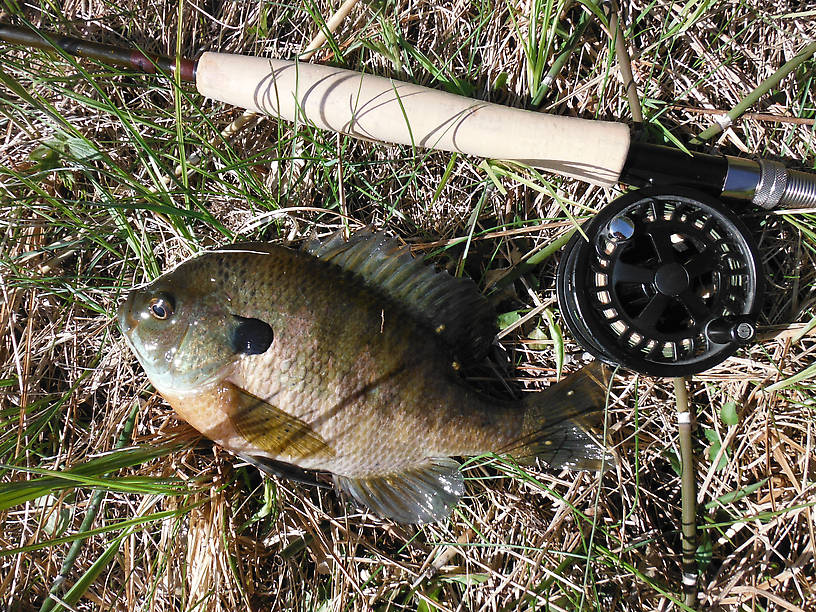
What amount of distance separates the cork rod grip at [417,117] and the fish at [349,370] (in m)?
0.44

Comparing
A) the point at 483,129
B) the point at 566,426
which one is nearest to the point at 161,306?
the point at 483,129

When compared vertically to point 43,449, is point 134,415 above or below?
above

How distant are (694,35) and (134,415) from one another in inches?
116

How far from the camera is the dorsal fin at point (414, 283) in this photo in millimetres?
2271

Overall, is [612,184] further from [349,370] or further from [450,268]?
[349,370]

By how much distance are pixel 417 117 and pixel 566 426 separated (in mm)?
1349

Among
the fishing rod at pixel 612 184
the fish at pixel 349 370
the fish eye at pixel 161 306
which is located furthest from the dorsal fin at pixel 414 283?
the fish eye at pixel 161 306

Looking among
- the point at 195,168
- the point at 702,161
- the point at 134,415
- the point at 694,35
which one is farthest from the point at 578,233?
the point at 134,415

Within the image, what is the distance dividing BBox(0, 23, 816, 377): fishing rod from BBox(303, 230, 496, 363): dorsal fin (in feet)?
1.19

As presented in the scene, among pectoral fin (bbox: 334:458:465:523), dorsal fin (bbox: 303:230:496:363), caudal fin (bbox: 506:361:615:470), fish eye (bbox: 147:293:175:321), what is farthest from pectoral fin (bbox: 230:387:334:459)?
caudal fin (bbox: 506:361:615:470)

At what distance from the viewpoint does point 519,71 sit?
8.34 feet

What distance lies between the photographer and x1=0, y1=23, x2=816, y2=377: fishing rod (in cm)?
221

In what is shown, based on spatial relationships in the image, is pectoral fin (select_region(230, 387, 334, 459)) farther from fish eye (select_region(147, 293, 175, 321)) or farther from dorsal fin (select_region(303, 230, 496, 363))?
dorsal fin (select_region(303, 230, 496, 363))

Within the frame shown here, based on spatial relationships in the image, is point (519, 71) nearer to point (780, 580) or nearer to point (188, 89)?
point (188, 89)
